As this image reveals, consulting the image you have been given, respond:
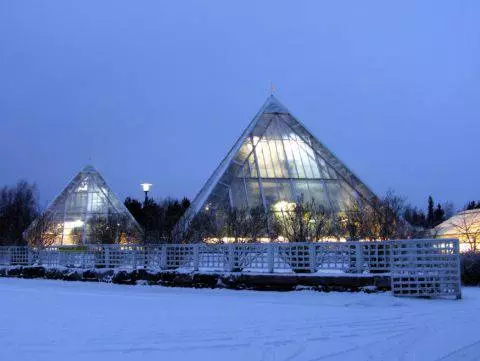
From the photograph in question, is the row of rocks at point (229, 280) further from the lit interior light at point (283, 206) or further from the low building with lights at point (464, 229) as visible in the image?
the low building with lights at point (464, 229)

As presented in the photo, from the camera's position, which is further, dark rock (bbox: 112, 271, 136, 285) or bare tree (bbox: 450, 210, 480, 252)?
bare tree (bbox: 450, 210, 480, 252)

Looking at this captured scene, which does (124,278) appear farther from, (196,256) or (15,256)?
(15,256)

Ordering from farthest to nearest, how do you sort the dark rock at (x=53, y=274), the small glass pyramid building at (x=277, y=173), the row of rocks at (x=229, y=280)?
the small glass pyramid building at (x=277, y=173) < the dark rock at (x=53, y=274) < the row of rocks at (x=229, y=280)

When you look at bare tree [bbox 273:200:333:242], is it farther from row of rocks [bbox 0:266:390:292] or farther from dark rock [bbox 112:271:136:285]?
dark rock [bbox 112:271:136:285]

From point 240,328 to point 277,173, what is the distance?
27.6 meters

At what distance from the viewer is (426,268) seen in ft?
43.5

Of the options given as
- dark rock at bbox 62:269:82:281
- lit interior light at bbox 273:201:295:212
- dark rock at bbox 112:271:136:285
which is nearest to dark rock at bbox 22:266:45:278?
dark rock at bbox 62:269:82:281

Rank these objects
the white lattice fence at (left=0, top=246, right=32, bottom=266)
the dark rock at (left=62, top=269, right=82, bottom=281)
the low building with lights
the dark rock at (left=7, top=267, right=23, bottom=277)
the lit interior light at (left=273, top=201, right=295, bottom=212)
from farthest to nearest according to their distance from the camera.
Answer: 1. the lit interior light at (left=273, top=201, right=295, bottom=212)
2. the low building with lights
3. the white lattice fence at (left=0, top=246, right=32, bottom=266)
4. the dark rock at (left=7, top=267, right=23, bottom=277)
5. the dark rock at (left=62, top=269, right=82, bottom=281)

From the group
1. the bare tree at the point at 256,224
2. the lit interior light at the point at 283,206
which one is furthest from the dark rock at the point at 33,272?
the lit interior light at the point at 283,206

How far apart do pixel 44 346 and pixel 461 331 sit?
5.75m

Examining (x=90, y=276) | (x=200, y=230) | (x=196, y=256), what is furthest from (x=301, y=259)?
(x=200, y=230)

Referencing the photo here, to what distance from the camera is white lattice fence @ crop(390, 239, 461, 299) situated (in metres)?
13.0

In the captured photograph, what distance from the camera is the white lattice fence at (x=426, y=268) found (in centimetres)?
1300

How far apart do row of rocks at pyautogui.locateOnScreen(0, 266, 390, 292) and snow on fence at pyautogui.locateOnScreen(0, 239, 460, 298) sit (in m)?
0.42
